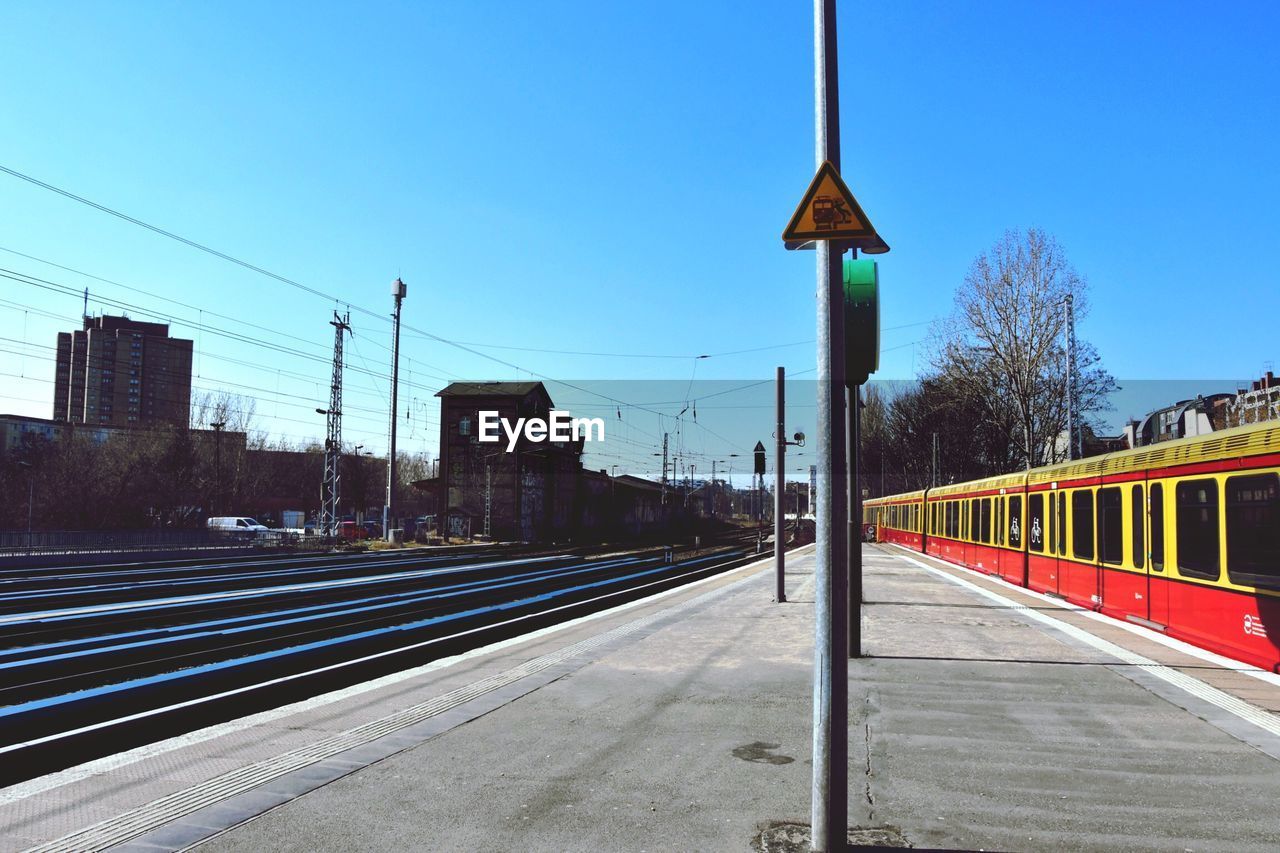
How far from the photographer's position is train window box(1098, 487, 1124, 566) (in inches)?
510

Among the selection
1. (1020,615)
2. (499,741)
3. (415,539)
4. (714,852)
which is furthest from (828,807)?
(415,539)

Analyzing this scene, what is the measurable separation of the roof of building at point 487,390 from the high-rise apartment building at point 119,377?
2937 centimetres

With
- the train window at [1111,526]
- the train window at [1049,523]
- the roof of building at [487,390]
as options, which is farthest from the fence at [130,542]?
the train window at [1111,526]

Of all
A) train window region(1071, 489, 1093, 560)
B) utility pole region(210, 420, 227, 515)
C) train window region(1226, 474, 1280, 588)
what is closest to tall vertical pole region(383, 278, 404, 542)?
utility pole region(210, 420, 227, 515)

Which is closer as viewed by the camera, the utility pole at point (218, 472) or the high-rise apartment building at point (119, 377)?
the utility pole at point (218, 472)

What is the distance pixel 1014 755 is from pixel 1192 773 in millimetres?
1005

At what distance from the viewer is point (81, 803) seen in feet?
15.4

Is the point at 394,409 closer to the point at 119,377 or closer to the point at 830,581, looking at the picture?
the point at 830,581

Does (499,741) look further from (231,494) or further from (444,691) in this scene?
(231,494)

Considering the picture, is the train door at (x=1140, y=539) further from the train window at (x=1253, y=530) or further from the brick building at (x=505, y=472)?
the brick building at (x=505, y=472)

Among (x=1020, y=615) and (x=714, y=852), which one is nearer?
(x=714, y=852)

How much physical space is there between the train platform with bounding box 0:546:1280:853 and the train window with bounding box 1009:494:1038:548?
34.7 feet

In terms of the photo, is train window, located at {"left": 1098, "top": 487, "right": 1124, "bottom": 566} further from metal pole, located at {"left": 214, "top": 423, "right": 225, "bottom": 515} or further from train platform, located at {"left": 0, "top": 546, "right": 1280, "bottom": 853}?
metal pole, located at {"left": 214, "top": 423, "right": 225, "bottom": 515}

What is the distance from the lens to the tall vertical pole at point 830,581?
3.96m
